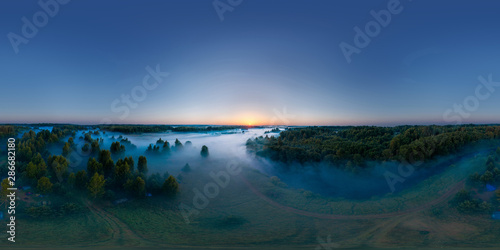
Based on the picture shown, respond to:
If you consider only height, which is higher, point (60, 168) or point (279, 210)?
point (60, 168)

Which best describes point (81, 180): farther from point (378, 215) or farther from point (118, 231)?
point (378, 215)

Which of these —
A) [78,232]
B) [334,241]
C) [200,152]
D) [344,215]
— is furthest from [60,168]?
[344,215]

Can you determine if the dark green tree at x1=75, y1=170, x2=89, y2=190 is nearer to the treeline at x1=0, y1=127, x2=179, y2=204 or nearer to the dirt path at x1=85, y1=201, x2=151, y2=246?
the treeline at x1=0, y1=127, x2=179, y2=204

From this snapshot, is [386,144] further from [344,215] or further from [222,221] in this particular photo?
[222,221]

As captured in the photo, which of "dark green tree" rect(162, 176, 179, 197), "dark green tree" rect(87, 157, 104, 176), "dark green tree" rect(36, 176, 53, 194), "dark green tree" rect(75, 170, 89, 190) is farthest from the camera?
"dark green tree" rect(87, 157, 104, 176)

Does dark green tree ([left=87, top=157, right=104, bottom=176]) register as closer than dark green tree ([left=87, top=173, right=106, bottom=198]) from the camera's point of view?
No

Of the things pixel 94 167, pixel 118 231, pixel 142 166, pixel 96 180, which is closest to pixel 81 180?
pixel 94 167

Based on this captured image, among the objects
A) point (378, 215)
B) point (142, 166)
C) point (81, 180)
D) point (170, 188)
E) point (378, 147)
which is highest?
point (378, 147)

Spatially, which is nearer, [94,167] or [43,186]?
[43,186]

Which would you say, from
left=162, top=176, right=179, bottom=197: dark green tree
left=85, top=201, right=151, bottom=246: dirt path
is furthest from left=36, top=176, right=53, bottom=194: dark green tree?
left=162, top=176, right=179, bottom=197: dark green tree

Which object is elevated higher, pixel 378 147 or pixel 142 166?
pixel 378 147

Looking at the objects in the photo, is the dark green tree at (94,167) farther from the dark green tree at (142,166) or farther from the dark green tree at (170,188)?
the dark green tree at (170,188)
